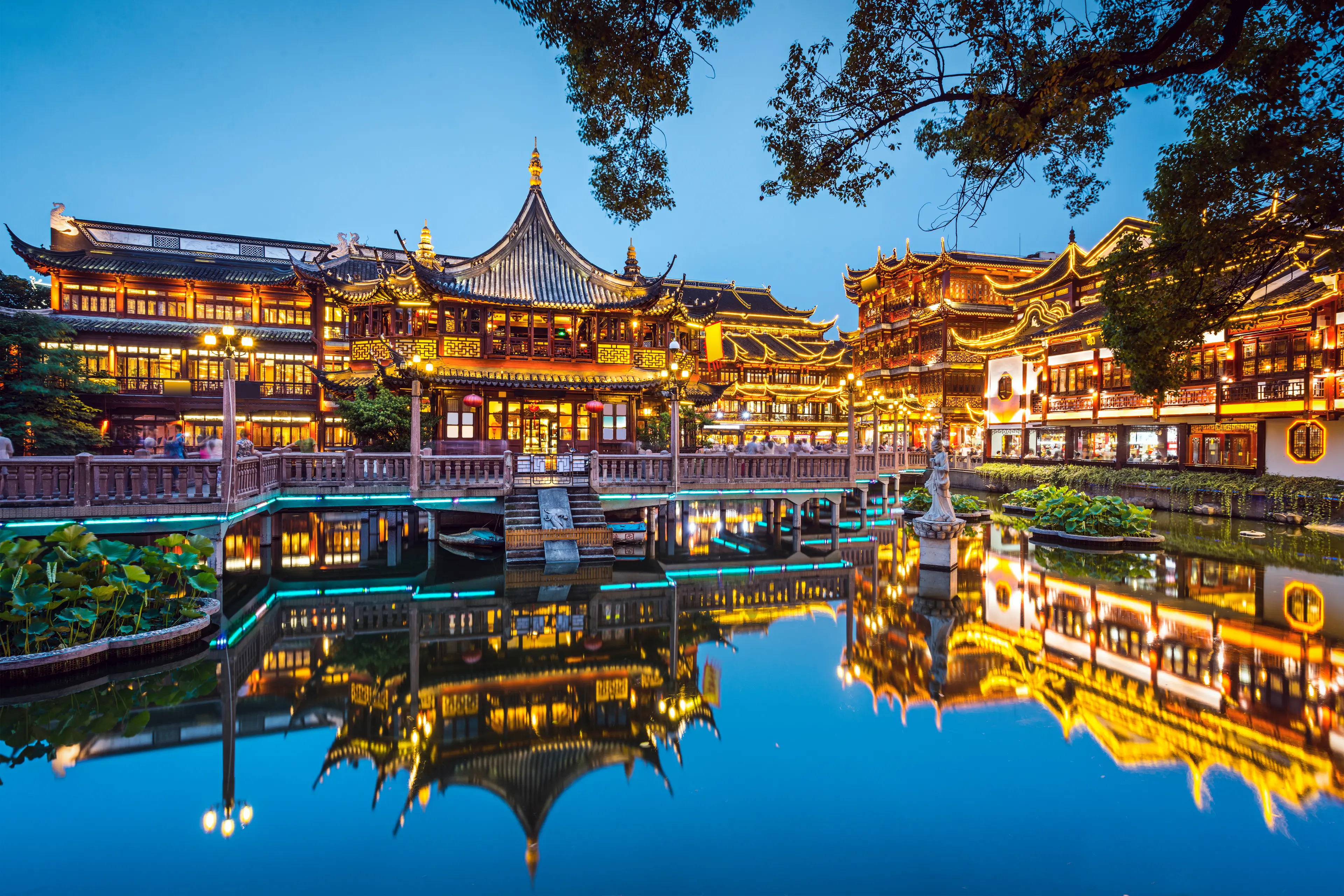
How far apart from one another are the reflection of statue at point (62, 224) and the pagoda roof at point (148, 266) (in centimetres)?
46

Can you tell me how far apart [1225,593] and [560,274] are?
2010 cm

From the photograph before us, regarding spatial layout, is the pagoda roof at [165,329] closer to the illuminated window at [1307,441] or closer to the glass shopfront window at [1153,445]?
the glass shopfront window at [1153,445]

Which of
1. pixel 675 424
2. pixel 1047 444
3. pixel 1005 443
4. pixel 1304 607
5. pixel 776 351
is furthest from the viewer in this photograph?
pixel 776 351

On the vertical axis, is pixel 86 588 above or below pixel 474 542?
above

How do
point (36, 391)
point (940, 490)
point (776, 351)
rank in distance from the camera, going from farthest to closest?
point (776, 351), point (36, 391), point (940, 490)

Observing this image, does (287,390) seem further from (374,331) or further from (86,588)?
(86,588)

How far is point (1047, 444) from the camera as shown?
33.4 m

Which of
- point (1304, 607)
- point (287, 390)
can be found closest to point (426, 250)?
point (287, 390)

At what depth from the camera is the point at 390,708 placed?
21.8 ft

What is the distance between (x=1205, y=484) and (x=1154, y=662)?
1965 centimetres

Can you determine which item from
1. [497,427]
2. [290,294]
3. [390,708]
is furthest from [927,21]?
[290,294]

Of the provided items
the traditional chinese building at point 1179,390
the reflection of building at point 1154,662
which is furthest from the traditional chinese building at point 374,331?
the traditional chinese building at point 1179,390

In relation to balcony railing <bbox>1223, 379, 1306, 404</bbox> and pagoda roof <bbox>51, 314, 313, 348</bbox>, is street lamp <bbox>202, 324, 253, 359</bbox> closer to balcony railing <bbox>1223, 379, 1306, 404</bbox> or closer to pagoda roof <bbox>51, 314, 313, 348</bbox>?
pagoda roof <bbox>51, 314, 313, 348</bbox>

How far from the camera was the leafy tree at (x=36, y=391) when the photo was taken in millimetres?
19109
